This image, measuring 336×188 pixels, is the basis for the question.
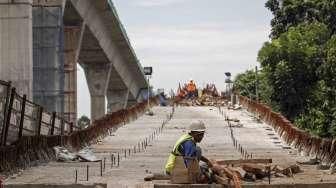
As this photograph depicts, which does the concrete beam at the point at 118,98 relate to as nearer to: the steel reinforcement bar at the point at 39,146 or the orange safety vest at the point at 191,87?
the orange safety vest at the point at 191,87

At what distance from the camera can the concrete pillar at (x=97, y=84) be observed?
240 feet

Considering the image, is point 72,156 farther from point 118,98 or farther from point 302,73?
point 118,98

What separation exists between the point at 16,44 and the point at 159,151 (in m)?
8.81

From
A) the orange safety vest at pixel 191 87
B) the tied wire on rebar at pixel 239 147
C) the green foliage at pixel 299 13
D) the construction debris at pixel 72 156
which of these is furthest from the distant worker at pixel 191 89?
the construction debris at pixel 72 156

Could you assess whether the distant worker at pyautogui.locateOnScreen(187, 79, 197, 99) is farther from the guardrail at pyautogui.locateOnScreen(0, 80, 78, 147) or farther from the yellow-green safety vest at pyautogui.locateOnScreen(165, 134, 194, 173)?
the yellow-green safety vest at pyautogui.locateOnScreen(165, 134, 194, 173)

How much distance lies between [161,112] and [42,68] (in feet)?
59.7

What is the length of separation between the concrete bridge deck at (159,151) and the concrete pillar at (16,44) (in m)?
4.32

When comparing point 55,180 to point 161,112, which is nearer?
point 55,180

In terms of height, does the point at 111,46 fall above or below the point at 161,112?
above

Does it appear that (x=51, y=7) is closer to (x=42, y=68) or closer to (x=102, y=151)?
(x=42, y=68)

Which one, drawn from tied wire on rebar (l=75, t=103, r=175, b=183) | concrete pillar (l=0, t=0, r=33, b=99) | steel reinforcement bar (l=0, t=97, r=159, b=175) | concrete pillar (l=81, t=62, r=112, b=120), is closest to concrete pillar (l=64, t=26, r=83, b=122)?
tied wire on rebar (l=75, t=103, r=175, b=183)

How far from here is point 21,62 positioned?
113 feet

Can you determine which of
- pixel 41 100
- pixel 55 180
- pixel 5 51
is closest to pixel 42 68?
pixel 41 100

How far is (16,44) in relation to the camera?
113 feet
